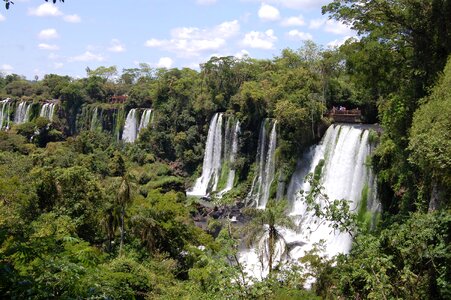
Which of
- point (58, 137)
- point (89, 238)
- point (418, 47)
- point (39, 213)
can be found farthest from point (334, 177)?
point (58, 137)

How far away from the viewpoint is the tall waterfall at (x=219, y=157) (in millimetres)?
36062

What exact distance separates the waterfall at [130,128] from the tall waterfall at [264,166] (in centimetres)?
2114

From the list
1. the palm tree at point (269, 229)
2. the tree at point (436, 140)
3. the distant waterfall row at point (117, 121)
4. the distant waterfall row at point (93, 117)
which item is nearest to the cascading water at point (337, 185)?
the palm tree at point (269, 229)

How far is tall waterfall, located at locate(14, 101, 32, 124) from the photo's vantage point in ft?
189

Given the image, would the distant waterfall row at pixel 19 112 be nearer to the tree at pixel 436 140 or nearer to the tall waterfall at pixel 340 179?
the tall waterfall at pixel 340 179

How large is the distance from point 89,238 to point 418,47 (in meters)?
15.5

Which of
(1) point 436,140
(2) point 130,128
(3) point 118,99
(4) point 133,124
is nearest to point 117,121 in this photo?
(2) point 130,128

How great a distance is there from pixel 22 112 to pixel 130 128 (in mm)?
18246

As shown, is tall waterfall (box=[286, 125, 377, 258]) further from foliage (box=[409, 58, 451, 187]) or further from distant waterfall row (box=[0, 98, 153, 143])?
distant waterfall row (box=[0, 98, 153, 143])


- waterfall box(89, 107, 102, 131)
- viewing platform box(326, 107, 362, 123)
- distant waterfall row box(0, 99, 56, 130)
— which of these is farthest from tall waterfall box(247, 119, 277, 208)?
distant waterfall row box(0, 99, 56, 130)

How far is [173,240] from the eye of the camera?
19797 millimetres

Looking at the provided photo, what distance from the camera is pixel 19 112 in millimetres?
58375

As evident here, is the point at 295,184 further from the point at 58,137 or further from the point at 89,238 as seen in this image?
the point at 58,137

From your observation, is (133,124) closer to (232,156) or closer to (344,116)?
(232,156)
